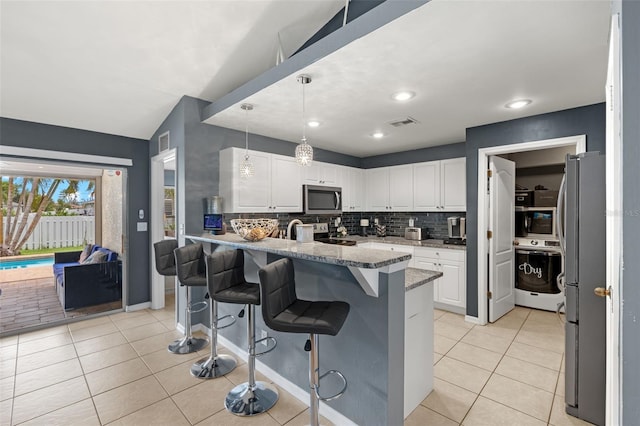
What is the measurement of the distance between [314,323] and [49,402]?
2223mm

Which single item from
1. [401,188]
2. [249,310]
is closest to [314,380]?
[249,310]

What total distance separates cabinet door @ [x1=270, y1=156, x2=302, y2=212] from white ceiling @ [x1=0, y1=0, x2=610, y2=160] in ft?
1.74

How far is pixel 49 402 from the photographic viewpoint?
2.18m

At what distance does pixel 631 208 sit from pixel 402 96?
205cm

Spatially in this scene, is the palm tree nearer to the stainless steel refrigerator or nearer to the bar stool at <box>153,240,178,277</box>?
the bar stool at <box>153,240,178,277</box>

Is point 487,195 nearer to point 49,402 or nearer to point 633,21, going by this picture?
point 633,21

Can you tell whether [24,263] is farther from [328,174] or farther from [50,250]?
[328,174]

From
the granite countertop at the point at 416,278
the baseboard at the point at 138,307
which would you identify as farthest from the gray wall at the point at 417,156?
the baseboard at the point at 138,307

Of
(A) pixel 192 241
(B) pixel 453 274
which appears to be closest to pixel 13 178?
(A) pixel 192 241

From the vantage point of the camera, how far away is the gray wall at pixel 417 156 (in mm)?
4570

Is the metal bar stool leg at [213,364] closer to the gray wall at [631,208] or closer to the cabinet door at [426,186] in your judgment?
the gray wall at [631,208]

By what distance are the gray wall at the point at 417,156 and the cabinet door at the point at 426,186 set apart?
10.6 inches

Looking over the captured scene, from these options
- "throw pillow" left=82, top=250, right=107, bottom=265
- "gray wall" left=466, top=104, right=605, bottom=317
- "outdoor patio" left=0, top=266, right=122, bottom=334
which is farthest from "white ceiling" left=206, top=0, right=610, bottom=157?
"outdoor patio" left=0, top=266, right=122, bottom=334

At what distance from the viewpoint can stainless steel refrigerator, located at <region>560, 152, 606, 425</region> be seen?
189 cm
